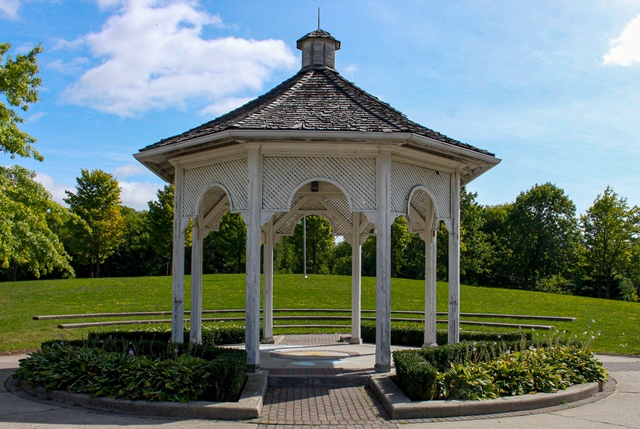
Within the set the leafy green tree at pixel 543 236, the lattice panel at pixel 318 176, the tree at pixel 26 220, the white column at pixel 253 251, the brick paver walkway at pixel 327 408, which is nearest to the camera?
the brick paver walkway at pixel 327 408

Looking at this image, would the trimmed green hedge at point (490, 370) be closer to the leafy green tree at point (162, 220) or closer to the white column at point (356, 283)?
the white column at point (356, 283)

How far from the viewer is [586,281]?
57156 millimetres

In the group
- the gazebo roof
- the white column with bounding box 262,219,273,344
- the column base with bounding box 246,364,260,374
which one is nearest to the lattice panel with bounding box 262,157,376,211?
the gazebo roof

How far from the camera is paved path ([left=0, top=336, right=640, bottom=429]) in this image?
23.9 ft

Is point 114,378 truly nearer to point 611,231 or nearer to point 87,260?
point 87,260

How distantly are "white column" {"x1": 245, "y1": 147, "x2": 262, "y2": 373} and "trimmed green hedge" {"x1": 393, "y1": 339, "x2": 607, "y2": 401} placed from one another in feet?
8.58

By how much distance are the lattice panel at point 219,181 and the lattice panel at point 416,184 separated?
2847 mm

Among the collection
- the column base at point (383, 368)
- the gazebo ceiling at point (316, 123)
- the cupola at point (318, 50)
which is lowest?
the column base at point (383, 368)

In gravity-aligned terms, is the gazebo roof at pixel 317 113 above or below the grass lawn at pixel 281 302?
above

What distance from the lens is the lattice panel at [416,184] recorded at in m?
10.6

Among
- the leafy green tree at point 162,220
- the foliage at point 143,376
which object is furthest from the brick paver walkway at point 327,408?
the leafy green tree at point 162,220

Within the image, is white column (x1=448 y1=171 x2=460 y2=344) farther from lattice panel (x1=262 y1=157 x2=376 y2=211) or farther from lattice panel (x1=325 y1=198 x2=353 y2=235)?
lattice panel (x1=325 y1=198 x2=353 y2=235)

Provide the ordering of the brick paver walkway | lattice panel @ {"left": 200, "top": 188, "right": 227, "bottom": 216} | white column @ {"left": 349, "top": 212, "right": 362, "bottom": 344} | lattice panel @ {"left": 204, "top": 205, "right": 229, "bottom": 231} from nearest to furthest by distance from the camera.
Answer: the brick paver walkway < lattice panel @ {"left": 204, "top": 205, "right": 229, "bottom": 231} < lattice panel @ {"left": 200, "top": 188, "right": 227, "bottom": 216} < white column @ {"left": 349, "top": 212, "right": 362, "bottom": 344}

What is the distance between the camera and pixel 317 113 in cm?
1057
